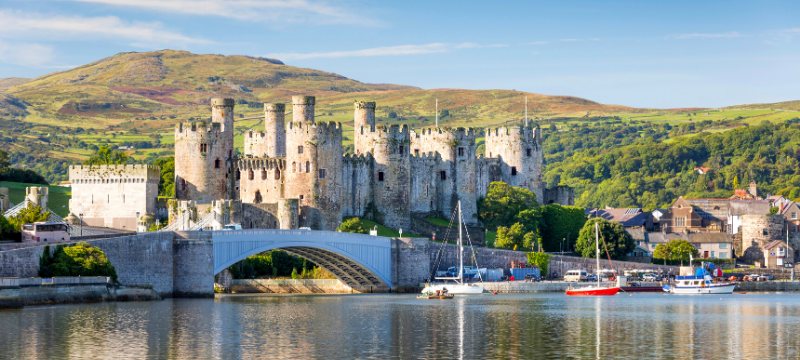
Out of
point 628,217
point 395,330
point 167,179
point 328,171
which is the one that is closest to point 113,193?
point 167,179

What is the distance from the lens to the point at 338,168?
89.6 m

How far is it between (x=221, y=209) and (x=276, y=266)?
9004mm

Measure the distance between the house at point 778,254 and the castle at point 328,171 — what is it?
79.3 ft

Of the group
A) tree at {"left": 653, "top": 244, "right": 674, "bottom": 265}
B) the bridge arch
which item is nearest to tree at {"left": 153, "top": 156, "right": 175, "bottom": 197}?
the bridge arch

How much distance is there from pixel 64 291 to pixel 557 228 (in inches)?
2209

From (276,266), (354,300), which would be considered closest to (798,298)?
(354,300)

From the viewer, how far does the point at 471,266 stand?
307ft

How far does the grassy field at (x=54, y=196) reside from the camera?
90.2 meters

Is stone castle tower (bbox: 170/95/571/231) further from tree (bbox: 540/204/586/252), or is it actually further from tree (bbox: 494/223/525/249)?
tree (bbox: 494/223/525/249)

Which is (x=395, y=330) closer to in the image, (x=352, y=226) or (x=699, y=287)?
(x=352, y=226)

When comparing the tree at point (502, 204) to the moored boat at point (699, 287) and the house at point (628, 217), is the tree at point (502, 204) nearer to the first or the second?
the moored boat at point (699, 287)

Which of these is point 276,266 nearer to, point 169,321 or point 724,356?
point 169,321

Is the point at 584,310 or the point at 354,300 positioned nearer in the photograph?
the point at 584,310

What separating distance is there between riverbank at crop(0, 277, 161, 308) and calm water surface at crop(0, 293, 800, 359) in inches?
36.6
